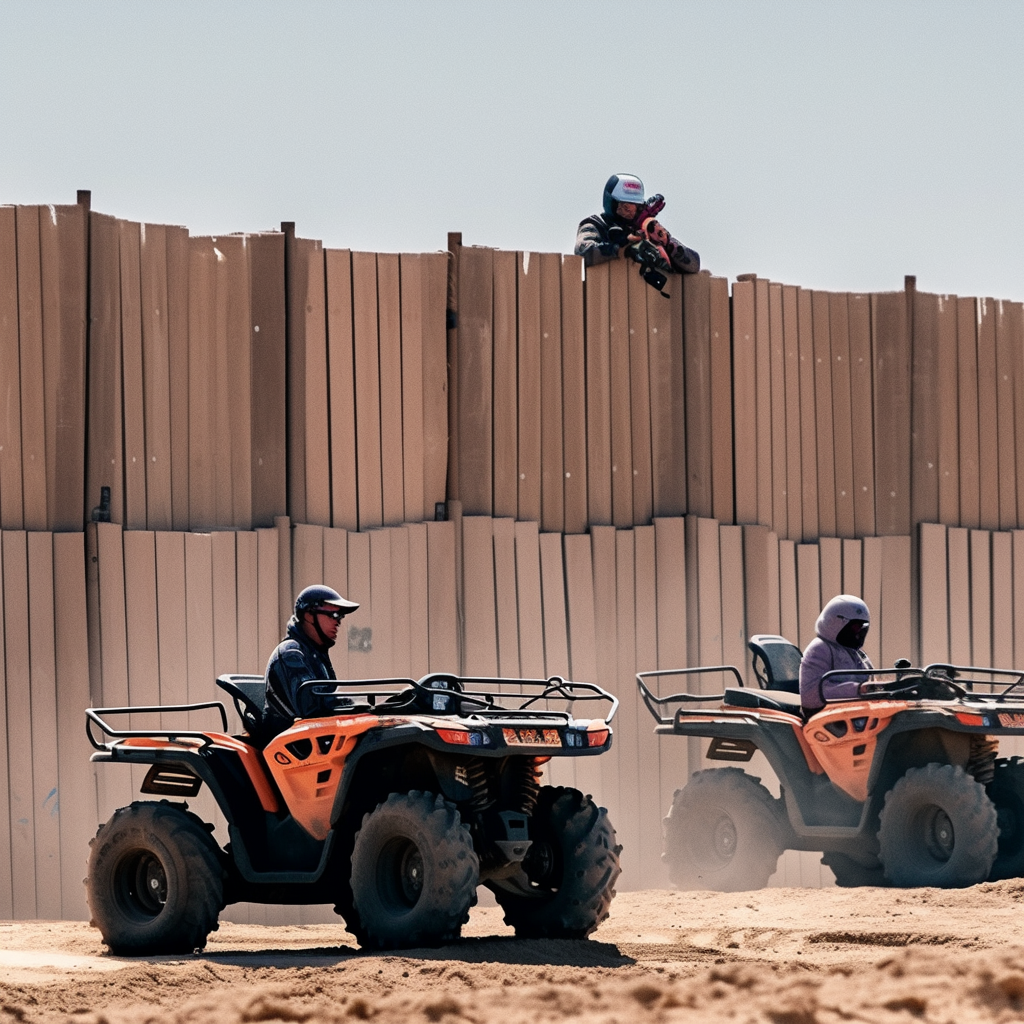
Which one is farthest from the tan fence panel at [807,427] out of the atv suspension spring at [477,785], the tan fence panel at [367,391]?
the atv suspension spring at [477,785]

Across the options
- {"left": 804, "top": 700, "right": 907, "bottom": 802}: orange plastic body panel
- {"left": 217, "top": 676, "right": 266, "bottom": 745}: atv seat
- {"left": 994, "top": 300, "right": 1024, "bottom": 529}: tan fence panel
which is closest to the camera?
{"left": 217, "top": 676, "right": 266, "bottom": 745}: atv seat

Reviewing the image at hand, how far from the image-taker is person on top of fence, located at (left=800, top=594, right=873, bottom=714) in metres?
14.0

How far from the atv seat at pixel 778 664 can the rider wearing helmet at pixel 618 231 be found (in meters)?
3.91

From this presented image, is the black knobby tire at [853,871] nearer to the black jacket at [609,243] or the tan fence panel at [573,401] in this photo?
the tan fence panel at [573,401]

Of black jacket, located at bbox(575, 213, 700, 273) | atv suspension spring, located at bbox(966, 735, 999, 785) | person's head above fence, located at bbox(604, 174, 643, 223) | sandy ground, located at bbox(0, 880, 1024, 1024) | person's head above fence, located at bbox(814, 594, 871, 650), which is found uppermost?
person's head above fence, located at bbox(604, 174, 643, 223)

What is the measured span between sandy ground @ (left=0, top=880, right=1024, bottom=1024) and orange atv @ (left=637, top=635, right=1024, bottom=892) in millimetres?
711

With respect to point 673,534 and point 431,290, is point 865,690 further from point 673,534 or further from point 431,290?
point 431,290

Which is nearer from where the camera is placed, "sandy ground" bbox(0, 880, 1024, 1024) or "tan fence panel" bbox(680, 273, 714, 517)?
"sandy ground" bbox(0, 880, 1024, 1024)

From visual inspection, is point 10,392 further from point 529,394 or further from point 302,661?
point 302,661

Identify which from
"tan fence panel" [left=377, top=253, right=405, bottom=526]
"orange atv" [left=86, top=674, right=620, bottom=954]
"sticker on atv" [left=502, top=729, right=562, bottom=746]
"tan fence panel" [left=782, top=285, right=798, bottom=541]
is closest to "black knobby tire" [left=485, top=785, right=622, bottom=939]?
"orange atv" [left=86, top=674, right=620, bottom=954]

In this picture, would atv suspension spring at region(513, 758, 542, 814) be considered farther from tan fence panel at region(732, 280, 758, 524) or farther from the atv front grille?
tan fence panel at region(732, 280, 758, 524)

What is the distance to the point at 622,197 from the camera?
58.1ft

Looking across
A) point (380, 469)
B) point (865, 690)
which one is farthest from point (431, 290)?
point (865, 690)

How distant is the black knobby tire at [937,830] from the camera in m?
12.5
